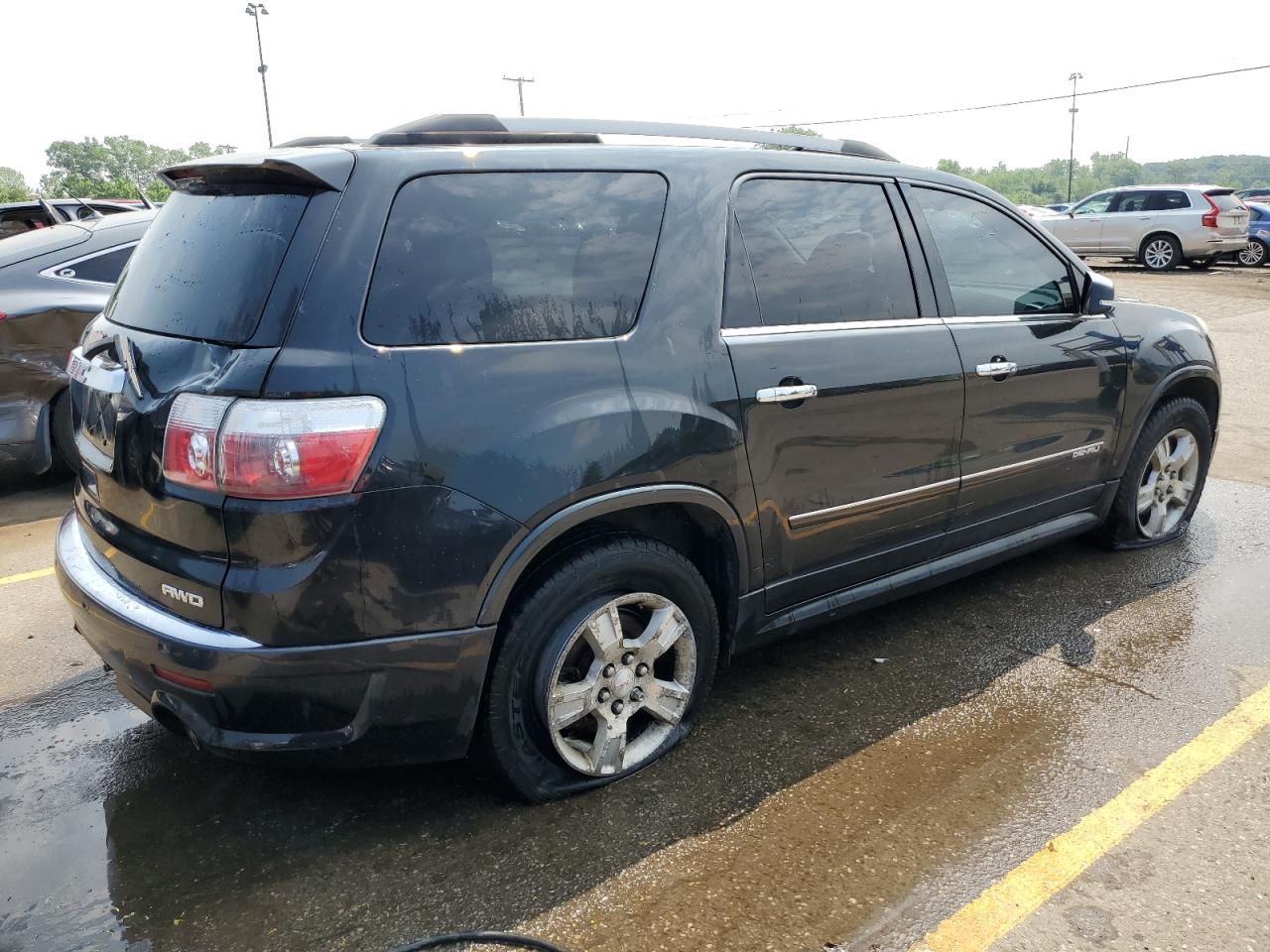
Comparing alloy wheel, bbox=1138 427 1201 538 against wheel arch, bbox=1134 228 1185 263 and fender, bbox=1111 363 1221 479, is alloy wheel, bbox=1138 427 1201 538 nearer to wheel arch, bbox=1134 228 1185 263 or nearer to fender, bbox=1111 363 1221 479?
fender, bbox=1111 363 1221 479

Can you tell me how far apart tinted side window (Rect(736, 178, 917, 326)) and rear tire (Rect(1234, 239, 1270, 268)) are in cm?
2167

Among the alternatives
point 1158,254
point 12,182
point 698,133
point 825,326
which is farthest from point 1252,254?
point 12,182

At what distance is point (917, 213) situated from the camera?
11.7ft

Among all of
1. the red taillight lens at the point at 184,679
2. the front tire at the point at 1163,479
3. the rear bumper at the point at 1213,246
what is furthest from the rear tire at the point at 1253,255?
the red taillight lens at the point at 184,679

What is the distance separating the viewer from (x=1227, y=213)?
63.5ft

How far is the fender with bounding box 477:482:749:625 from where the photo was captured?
247 centimetres

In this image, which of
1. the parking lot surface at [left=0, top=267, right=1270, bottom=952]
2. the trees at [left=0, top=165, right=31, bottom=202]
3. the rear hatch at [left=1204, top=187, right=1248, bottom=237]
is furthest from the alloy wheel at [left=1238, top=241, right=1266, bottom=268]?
the trees at [left=0, top=165, right=31, bottom=202]

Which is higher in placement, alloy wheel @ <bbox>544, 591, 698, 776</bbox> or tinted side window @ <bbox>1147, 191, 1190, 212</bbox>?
tinted side window @ <bbox>1147, 191, 1190, 212</bbox>

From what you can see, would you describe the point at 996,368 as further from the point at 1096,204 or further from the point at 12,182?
the point at 12,182

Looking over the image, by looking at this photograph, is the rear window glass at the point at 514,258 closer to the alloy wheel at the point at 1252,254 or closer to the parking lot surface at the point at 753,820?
the parking lot surface at the point at 753,820

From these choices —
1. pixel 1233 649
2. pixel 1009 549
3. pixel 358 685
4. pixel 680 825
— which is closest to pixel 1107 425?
pixel 1009 549

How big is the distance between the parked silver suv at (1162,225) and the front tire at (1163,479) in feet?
51.9

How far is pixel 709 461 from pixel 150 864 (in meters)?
1.80

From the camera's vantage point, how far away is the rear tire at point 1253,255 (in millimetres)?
21094
